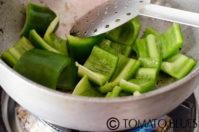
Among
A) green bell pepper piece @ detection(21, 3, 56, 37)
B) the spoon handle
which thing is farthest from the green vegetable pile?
the spoon handle

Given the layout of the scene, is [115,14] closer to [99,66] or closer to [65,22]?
[99,66]

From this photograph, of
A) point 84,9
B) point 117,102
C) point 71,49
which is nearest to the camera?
point 117,102

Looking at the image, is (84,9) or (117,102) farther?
(84,9)

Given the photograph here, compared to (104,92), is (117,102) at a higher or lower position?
higher

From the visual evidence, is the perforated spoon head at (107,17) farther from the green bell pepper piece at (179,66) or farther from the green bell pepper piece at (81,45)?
the green bell pepper piece at (179,66)

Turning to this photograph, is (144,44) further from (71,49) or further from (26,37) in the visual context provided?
(26,37)

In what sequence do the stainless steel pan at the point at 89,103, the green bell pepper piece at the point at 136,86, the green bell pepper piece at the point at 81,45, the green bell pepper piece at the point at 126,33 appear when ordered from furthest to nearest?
1. the green bell pepper piece at the point at 126,33
2. the green bell pepper piece at the point at 81,45
3. the green bell pepper piece at the point at 136,86
4. the stainless steel pan at the point at 89,103

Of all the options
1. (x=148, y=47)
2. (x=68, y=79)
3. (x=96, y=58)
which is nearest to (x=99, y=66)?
(x=96, y=58)

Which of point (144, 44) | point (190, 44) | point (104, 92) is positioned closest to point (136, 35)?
point (144, 44)

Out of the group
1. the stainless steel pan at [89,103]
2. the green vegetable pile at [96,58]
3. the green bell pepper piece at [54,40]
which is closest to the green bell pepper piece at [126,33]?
the green vegetable pile at [96,58]
